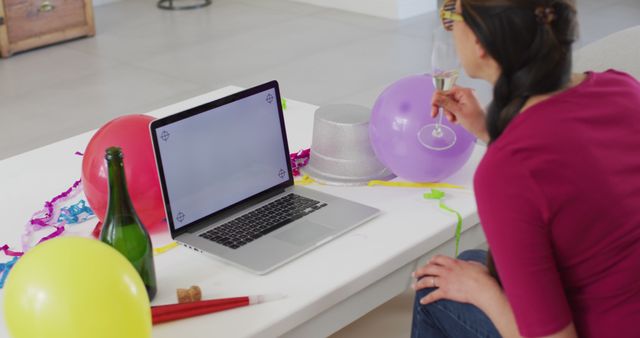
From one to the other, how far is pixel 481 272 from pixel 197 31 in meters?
3.92

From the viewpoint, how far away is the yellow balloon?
1322mm

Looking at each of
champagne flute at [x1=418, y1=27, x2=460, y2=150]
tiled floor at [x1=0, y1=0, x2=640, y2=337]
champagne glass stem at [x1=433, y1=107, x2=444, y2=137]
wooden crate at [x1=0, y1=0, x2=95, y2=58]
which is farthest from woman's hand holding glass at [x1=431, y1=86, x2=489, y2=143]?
wooden crate at [x1=0, y1=0, x2=95, y2=58]

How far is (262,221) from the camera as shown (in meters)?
1.89

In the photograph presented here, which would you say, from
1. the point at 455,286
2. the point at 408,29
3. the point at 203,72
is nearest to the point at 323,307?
the point at 455,286

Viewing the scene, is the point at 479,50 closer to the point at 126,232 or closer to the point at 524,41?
the point at 524,41

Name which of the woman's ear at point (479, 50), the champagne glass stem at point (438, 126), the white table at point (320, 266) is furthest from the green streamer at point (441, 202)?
the woman's ear at point (479, 50)

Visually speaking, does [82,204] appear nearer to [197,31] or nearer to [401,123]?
[401,123]

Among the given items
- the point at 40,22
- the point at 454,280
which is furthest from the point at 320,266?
the point at 40,22

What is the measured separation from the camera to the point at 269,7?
579 cm

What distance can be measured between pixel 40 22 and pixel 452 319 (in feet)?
12.7

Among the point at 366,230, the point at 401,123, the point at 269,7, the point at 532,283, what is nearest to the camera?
the point at 532,283

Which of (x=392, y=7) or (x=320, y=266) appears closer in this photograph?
(x=320, y=266)

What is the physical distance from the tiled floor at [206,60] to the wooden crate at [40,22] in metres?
0.05

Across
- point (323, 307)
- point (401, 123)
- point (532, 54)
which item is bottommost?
point (323, 307)
